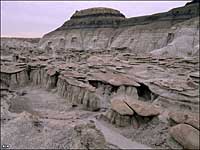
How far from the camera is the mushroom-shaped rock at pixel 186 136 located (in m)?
5.50

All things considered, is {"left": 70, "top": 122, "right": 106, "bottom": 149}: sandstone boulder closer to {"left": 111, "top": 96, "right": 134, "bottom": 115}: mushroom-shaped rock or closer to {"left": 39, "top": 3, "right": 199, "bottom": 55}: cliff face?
{"left": 111, "top": 96, "right": 134, "bottom": 115}: mushroom-shaped rock

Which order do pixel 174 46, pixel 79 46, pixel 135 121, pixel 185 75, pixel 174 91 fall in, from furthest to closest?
pixel 79 46, pixel 174 46, pixel 185 75, pixel 174 91, pixel 135 121

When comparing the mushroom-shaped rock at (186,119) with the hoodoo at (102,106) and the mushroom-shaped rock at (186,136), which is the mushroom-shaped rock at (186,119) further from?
the mushroom-shaped rock at (186,136)

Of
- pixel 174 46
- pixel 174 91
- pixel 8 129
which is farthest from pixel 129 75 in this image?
pixel 174 46

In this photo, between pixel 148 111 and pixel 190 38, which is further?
pixel 190 38

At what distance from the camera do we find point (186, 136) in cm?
572

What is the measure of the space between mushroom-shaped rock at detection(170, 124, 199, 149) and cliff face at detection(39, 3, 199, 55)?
69.9ft

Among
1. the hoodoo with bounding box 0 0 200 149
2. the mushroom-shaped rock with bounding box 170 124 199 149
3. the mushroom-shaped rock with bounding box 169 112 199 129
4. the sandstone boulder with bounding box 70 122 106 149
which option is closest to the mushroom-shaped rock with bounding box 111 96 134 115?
the hoodoo with bounding box 0 0 200 149

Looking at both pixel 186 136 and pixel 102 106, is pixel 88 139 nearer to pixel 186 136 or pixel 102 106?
pixel 186 136

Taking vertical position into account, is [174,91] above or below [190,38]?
below

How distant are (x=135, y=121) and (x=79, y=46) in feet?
129

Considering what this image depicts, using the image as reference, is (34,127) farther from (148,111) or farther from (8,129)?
(148,111)

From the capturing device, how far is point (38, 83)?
16672 millimetres

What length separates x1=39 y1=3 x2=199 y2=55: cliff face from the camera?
3241 centimetres
